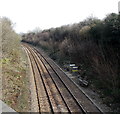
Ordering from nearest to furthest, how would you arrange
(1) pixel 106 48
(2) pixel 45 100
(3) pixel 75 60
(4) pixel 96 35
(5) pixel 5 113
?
(5) pixel 5 113
(2) pixel 45 100
(1) pixel 106 48
(4) pixel 96 35
(3) pixel 75 60

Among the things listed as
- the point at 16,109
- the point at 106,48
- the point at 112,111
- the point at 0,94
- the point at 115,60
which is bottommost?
the point at 112,111

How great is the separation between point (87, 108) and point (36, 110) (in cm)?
340

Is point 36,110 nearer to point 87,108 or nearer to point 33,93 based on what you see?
point 33,93

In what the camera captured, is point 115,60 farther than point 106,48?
No

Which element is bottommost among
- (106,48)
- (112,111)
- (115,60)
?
(112,111)

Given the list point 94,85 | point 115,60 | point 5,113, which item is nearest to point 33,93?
point 5,113

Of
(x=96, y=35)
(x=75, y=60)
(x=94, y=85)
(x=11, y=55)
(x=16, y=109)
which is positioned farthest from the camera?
(x=11, y=55)

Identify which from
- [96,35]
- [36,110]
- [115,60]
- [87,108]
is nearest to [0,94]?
[36,110]

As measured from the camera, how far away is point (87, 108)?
8.36m

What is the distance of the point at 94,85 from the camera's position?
11.7 metres

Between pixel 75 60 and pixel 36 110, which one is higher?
pixel 75 60

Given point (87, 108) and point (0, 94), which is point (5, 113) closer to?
point (0, 94)

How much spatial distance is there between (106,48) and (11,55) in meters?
14.5

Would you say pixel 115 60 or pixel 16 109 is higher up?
pixel 115 60
